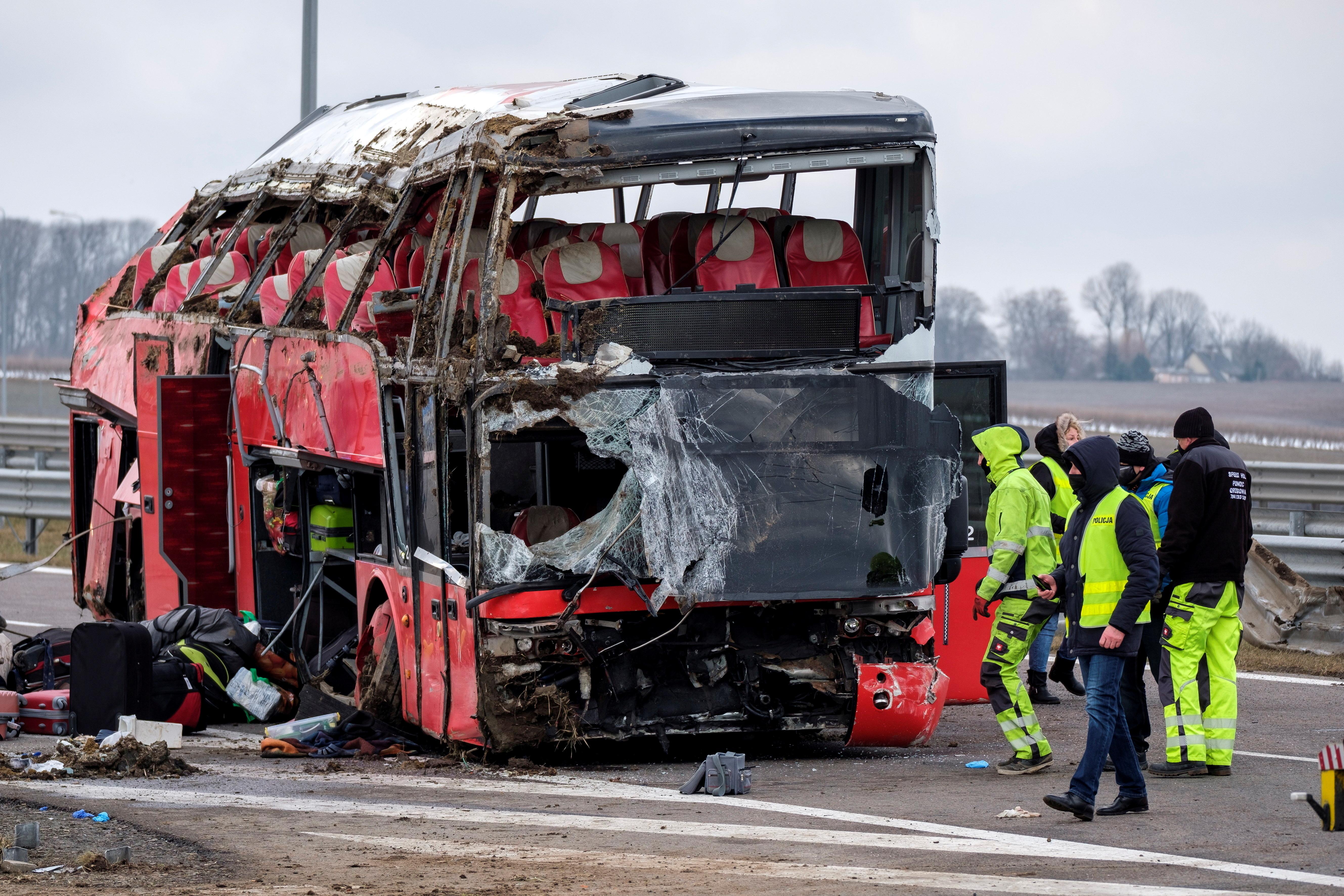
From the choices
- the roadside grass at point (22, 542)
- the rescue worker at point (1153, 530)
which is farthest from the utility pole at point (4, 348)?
the rescue worker at point (1153, 530)

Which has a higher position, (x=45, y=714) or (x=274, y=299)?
(x=274, y=299)

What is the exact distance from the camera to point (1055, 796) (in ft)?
23.6

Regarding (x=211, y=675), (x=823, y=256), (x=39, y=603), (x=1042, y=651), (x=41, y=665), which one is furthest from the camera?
(x=39, y=603)

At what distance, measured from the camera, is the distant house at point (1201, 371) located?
1980 inches

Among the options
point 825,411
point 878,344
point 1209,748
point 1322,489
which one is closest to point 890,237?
point 878,344

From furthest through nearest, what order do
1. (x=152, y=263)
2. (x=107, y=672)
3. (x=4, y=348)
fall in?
1. (x=4, y=348)
2. (x=152, y=263)
3. (x=107, y=672)

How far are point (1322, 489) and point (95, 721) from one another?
32.5 feet

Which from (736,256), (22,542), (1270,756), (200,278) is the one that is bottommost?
(1270,756)

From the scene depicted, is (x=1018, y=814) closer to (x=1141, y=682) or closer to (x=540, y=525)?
(x=1141, y=682)

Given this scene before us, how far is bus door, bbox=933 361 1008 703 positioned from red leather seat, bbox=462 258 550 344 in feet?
7.50

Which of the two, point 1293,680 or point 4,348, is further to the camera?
point 4,348

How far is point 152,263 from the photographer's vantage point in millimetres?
13203

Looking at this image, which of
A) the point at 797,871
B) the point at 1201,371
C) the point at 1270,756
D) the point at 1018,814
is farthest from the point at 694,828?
the point at 1201,371

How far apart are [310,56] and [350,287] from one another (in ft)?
30.6
